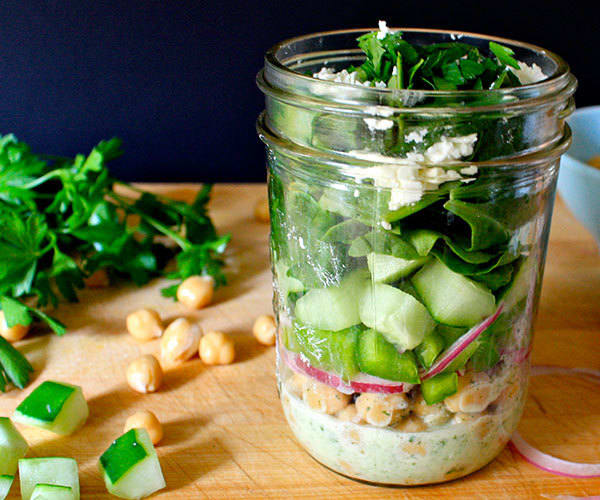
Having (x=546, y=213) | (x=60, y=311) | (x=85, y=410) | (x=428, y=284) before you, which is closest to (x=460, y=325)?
(x=428, y=284)

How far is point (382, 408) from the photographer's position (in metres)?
0.70

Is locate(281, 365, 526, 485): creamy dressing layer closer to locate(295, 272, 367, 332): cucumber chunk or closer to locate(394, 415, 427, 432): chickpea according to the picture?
locate(394, 415, 427, 432): chickpea

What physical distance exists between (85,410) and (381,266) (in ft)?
1.48

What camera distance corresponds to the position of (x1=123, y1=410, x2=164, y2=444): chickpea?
83cm

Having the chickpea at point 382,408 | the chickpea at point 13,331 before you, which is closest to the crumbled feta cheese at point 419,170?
the chickpea at point 382,408

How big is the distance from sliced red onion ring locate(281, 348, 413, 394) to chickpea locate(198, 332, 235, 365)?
23 cm

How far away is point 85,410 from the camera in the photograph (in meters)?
0.88

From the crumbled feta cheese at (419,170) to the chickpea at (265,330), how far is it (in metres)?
0.46

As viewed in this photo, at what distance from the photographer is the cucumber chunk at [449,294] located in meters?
0.64

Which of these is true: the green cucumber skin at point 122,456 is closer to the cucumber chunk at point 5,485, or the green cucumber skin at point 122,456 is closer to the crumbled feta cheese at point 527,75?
the cucumber chunk at point 5,485

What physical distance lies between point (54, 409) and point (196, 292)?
12.9 inches

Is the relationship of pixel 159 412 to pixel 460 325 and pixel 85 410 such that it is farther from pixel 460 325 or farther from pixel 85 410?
pixel 460 325

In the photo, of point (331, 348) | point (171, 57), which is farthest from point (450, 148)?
point (171, 57)

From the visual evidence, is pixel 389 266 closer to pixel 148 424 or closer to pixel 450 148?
pixel 450 148
